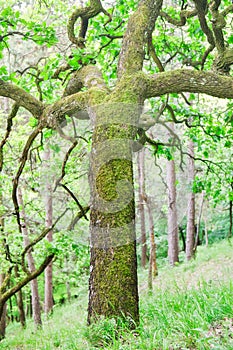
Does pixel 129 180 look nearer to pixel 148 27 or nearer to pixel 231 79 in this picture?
pixel 231 79

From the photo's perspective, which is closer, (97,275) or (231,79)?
(97,275)

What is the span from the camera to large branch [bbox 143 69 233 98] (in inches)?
171

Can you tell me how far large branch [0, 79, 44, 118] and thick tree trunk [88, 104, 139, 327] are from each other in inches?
58.5

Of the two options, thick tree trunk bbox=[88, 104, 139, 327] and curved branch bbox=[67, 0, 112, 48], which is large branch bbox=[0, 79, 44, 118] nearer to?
curved branch bbox=[67, 0, 112, 48]

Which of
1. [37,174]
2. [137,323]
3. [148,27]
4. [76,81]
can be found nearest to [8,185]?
[37,174]

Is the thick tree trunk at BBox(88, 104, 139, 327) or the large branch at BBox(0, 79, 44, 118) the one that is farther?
the large branch at BBox(0, 79, 44, 118)

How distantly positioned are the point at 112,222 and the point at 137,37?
2.27m

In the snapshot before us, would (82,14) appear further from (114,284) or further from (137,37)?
(114,284)

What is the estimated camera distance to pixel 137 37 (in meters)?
4.60

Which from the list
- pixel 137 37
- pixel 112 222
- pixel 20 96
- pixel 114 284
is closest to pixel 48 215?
pixel 20 96

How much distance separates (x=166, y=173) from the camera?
15234 mm

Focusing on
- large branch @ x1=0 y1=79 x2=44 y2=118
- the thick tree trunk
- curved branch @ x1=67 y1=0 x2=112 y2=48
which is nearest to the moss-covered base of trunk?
the thick tree trunk

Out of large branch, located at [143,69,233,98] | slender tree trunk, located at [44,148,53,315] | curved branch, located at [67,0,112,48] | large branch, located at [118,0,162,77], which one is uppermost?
curved branch, located at [67,0,112,48]

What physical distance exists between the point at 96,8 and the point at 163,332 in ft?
15.4
